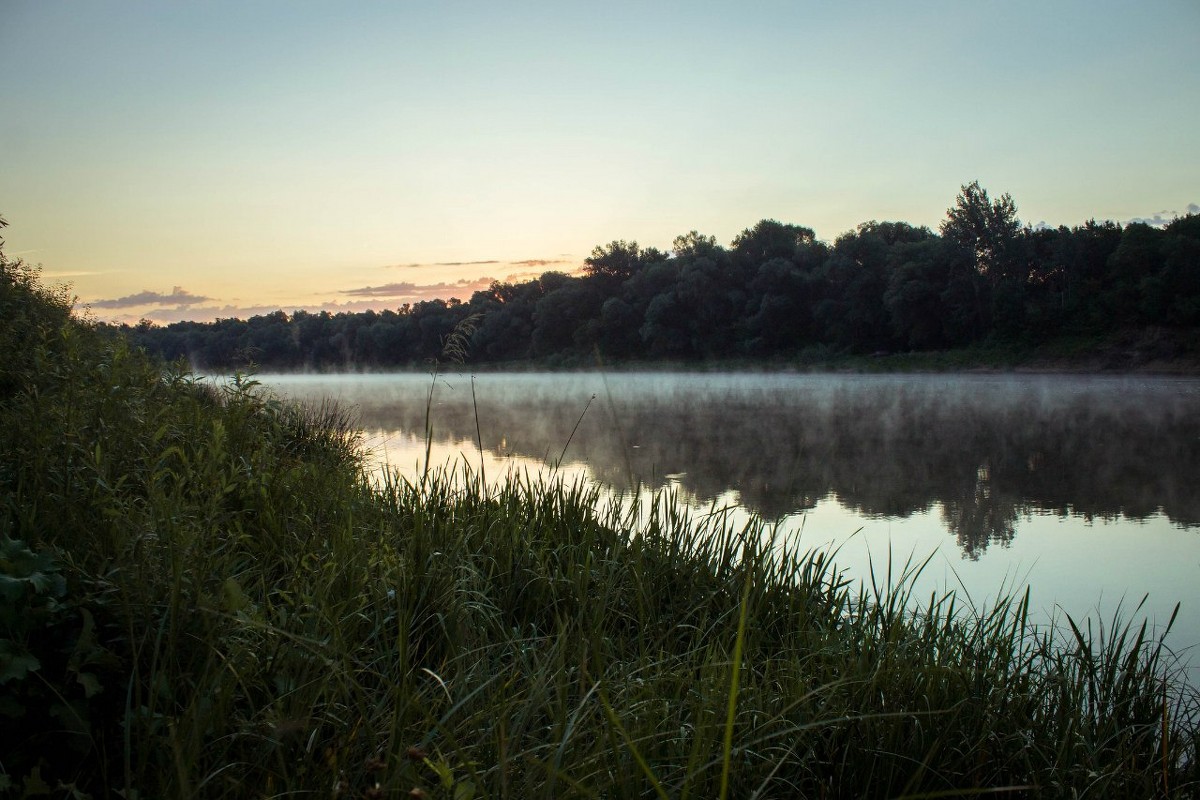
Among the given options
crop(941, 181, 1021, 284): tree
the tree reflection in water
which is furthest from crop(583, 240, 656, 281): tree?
the tree reflection in water

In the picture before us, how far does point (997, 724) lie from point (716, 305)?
4199 centimetres

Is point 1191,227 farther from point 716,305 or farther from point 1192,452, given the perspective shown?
point 1192,452

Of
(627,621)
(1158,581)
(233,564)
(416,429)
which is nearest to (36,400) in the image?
(233,564)

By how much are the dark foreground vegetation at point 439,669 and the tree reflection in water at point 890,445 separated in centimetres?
72

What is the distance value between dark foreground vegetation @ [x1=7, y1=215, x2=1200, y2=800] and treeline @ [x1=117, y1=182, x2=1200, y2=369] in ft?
62.8

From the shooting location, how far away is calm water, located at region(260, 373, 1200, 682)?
5.50 m

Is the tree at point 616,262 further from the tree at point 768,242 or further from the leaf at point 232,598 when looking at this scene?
the leaf at point 232,598

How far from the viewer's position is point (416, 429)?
1441cm

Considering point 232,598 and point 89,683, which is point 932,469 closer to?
point 232,598

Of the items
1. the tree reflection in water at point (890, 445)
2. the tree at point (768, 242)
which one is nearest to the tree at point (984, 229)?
the tree at point (768, 242)

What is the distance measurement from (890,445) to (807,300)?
31.0m

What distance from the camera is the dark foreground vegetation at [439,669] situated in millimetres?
1700

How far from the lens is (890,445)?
41.1 feet

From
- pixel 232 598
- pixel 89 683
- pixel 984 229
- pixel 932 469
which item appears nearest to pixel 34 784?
pixel 89 683
